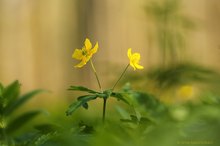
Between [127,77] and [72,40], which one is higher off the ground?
[127,77]

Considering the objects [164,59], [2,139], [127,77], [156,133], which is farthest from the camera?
[164,59]

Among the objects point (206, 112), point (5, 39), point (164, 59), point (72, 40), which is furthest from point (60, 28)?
point (206, 112)

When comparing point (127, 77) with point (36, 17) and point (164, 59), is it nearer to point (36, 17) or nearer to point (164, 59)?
point (164, 59)

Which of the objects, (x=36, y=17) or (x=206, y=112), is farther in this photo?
(x=36, y=17)

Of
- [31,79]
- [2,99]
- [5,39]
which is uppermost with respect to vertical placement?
[2,99]

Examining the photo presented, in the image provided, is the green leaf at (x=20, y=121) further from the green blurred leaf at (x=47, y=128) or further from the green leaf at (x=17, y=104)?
the green blurred leaf at (x=47, y=128)

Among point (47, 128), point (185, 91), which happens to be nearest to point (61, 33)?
point (185, 91)
